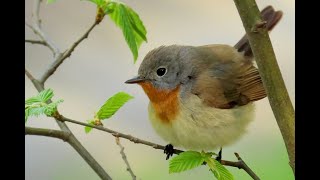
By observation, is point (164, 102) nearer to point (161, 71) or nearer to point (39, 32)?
point (161, 71)

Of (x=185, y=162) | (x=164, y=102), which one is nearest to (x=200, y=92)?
(x=164, y=102)

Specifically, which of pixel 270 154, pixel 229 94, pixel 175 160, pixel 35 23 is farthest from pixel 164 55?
pixel 270 154

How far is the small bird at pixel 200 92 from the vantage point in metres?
1.57

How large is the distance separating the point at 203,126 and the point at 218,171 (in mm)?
600

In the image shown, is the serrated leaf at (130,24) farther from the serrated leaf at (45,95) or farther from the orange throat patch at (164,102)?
the orange throat patch at (164,102)

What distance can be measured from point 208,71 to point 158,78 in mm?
178

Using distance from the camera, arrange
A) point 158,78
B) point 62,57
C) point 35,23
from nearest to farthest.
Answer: point 62,57 → point 35,23 → point 158,78

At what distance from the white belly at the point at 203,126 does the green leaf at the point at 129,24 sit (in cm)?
49

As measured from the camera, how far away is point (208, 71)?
1.72 meters

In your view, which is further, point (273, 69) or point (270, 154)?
point (270, 154)

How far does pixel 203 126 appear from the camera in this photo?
1.57 metres

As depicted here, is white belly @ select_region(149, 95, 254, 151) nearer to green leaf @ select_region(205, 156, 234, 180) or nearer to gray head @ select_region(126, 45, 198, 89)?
gray head @ select_region(126, 45, 198, 89)

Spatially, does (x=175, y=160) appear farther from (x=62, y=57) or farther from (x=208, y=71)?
(x=208, y=71)

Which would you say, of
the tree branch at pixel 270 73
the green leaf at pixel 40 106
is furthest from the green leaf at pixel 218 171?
the green leaf at pixel 40 106
